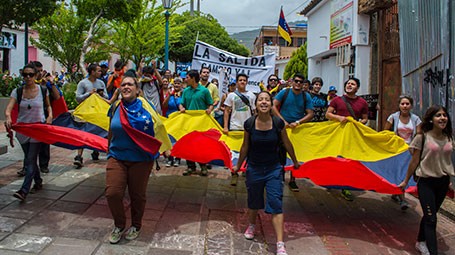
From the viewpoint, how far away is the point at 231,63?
376 inches

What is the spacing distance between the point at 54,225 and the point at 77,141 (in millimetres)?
1142

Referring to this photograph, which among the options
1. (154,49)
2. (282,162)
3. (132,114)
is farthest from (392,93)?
(154,49)

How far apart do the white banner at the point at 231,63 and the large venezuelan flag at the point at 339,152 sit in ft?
10.4

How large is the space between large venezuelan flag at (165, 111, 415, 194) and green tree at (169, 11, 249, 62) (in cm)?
3001

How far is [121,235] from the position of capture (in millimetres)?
4406

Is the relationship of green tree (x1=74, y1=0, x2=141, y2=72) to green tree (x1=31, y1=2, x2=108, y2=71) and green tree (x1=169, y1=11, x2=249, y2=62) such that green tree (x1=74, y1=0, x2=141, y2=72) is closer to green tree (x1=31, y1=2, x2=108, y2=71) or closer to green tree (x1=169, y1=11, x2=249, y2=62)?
green tree (x1=31, y1=2, x2=108, y2=71)

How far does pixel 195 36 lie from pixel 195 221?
34504mm

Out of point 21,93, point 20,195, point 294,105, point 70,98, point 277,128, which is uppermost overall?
point 70,98

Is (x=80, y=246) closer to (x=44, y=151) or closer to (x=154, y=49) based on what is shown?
(x=44, y=151)

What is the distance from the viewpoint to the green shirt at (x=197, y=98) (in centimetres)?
694

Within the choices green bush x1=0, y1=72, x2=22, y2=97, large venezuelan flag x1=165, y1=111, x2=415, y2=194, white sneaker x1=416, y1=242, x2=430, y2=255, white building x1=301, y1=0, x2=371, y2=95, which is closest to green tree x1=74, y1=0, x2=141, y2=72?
green bush x1=0, y1=72, x2=22, y2=97

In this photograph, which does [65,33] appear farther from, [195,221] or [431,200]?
[431,200]

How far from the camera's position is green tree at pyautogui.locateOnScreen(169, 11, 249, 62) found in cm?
3731

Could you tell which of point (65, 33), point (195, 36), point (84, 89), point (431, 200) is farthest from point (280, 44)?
point (431, 200)
